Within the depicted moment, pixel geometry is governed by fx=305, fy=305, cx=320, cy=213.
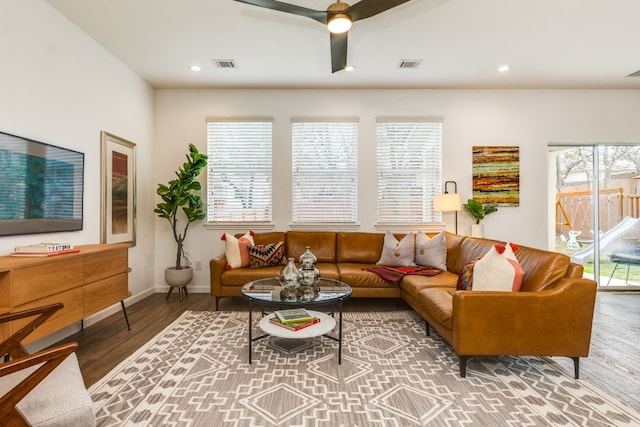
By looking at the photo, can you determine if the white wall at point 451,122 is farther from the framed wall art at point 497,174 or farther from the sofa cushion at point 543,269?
the sofa cushion at point 543,269

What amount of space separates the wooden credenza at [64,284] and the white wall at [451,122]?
171 centimetres

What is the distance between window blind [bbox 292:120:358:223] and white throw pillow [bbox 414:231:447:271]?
42.8 inches

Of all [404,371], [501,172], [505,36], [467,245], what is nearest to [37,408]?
[404,371]

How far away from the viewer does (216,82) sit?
4305 mm

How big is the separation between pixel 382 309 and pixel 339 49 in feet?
9.31

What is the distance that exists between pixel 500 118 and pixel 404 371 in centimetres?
403

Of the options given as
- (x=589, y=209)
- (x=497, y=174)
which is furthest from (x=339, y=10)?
(x=589, y=209)

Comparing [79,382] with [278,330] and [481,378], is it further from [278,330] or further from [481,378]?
[481,378]

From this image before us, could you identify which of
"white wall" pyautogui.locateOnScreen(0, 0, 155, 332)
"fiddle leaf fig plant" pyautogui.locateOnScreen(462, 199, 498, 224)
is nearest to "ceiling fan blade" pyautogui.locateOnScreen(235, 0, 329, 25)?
"white wall" pyautogui.locateOnScreen(0, 0, 155, 332)

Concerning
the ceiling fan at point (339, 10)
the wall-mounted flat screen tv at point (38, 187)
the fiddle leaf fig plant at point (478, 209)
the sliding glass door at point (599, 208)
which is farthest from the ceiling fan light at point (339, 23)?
the sliding glass door at point (599, 208)

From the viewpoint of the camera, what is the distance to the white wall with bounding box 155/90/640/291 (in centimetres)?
452

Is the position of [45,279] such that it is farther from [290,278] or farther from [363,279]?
[363,279]

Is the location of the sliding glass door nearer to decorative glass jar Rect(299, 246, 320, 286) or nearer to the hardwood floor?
the hardwood floor

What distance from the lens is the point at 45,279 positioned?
2.10 meters
